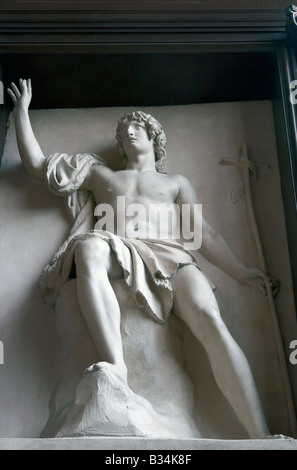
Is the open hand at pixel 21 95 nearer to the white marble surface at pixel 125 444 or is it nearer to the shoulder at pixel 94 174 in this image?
the shoulder at pixel 94 174

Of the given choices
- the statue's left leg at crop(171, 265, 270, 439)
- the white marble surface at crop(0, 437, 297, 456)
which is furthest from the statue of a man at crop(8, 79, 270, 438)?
the white marble surface at crop(0, 437, 297, 456)

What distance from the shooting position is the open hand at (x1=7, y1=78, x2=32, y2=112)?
15.1ft

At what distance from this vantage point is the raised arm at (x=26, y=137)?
4508mm

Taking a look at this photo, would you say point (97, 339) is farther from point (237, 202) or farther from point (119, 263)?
point (237, 202)

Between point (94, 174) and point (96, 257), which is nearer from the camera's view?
point (96, 257)

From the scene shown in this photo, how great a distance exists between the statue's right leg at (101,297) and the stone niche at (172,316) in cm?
14

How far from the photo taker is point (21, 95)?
464 cm

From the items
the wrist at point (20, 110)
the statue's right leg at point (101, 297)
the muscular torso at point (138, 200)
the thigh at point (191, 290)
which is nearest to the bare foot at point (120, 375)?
the statue's right leg at point (101, 297)

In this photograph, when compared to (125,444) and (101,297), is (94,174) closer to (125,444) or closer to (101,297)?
(101,297)

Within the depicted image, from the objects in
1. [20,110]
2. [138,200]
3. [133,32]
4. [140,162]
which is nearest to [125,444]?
[138,200]

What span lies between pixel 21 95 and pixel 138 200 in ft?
3.37

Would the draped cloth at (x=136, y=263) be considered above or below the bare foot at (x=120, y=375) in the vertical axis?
above

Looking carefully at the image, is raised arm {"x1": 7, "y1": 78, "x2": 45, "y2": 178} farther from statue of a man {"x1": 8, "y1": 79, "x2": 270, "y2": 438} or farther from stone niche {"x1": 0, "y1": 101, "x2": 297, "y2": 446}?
stone niche {"x1": 0, "y1": 101, "x2": 297, "y2": 446}

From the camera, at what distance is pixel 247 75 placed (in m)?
4.85
